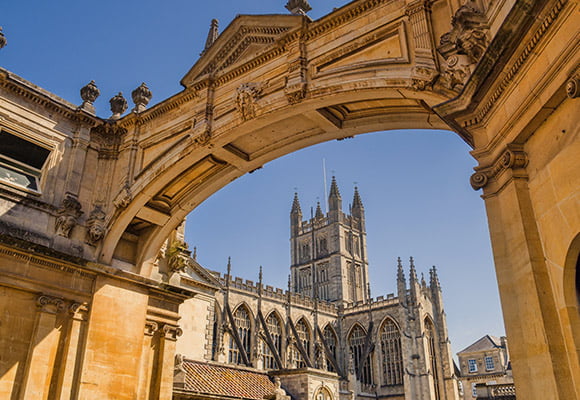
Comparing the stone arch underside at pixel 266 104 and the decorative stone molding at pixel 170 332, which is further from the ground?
the stone arch underside at pixel 266 104

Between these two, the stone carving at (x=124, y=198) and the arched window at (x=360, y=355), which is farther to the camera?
the arched window at (x=360, y=355)

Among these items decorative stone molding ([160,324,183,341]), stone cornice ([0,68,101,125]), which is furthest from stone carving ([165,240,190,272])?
stone cornice ([0,68,101,125])

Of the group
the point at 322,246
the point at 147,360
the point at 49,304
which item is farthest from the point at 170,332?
the point at 322,246

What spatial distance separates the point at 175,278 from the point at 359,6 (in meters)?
7.53

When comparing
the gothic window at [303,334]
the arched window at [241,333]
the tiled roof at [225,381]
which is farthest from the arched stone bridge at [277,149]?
the gothic window at [303,334]

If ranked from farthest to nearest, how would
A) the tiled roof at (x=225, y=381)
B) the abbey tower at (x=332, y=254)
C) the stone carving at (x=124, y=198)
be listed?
the abbey tower at (x=332, y=254), the tiled roof at (x=225, y=381), the stone carving at (x=124, y=198)

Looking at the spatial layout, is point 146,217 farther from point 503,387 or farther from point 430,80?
point 503,387

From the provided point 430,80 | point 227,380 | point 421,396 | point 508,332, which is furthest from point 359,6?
point 421,396

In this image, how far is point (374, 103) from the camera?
8641mm

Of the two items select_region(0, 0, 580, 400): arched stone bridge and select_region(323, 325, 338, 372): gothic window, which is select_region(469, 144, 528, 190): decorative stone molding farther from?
select_region(323, 325, 338, 372): gothic window

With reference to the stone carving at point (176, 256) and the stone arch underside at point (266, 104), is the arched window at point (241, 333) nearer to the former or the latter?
the stone carving at point (176, 256)

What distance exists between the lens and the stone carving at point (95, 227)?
11242mm

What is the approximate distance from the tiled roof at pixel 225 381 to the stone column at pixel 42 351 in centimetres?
722

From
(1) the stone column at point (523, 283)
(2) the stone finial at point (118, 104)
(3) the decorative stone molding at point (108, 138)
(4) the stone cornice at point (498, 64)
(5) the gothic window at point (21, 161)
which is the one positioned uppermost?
(2) the stone finial at point (118, 104)
